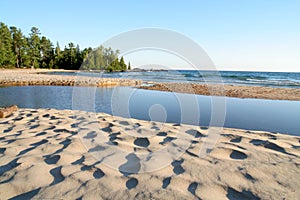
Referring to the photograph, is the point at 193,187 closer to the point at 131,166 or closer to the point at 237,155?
the point at 131,166

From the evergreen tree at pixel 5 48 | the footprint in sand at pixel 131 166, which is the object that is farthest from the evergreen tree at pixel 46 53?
the footprint in sand at pixel 131 166

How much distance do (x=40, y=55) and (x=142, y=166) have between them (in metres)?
83.4

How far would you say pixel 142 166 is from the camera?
110 inches

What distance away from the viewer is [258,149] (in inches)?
133

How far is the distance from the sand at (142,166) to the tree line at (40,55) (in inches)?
1589

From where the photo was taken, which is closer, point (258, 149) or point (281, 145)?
point (258, 149)

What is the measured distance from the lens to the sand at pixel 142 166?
217cm

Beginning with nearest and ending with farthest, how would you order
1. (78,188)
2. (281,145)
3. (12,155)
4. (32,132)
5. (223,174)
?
(78,188), (223,174), (12,155), (281,145), (32,132)

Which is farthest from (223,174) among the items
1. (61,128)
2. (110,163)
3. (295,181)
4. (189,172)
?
(61,128)

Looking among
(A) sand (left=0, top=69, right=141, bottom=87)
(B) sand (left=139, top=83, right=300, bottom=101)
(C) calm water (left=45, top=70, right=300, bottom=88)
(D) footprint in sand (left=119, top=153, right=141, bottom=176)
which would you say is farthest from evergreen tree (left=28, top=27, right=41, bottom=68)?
(D) footprint in sand (left=119, top=153, right=141, bottom=176)

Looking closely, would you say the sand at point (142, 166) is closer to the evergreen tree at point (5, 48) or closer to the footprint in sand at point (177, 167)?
the footprint in sand at point (177, 167)

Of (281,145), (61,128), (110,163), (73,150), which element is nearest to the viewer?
(110,163)

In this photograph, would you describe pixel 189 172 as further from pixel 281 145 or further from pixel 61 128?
pixel 61 128

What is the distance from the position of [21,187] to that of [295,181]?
324 cm
